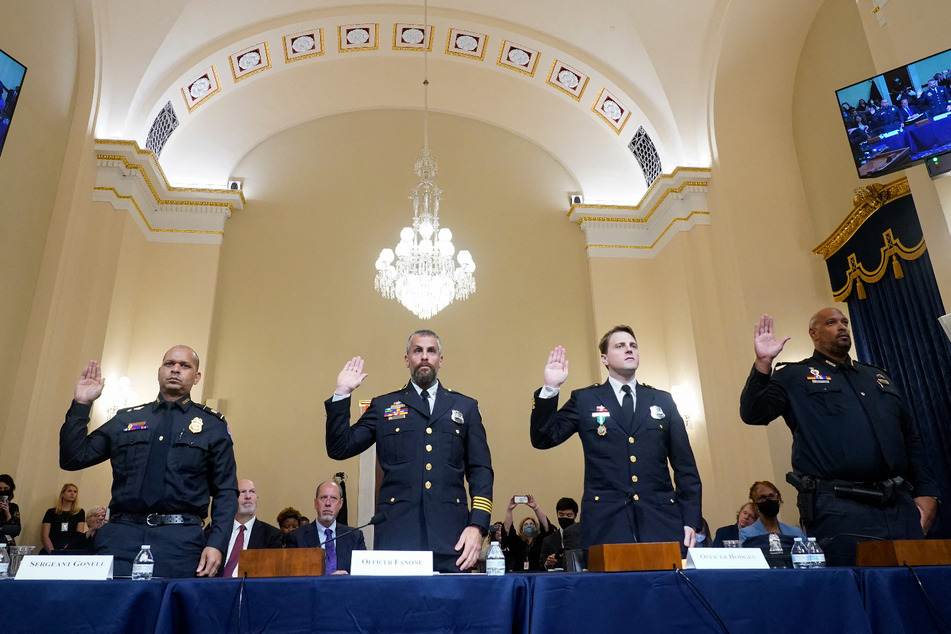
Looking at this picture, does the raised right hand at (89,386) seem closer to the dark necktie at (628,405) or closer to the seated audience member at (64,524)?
the dark necktie at (628,405)

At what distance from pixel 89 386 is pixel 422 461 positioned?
1.36 metres

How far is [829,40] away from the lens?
7.26 metres

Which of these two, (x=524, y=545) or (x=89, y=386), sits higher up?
(x=89, y=386)

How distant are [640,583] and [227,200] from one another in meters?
7.47

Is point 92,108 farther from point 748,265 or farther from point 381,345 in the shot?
point 748,265

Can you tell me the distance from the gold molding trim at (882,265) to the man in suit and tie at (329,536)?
4750 millimetres

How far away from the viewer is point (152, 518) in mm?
2721

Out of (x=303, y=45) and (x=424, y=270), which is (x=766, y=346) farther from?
(x=303, y=45)

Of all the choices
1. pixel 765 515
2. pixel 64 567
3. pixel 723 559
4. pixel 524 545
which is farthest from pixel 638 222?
pixel 64 567

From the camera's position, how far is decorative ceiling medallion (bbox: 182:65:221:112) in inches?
318

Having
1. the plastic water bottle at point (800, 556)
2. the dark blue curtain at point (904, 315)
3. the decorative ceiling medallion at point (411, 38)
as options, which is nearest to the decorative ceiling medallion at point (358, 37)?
the decorative ceiling medallion at point (411, 38)

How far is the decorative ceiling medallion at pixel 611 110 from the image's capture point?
28.0 ft

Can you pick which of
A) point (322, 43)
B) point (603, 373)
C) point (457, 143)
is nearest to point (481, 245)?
point (457, 143)

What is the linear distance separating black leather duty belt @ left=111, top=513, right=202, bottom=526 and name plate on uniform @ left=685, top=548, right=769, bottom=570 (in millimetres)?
1869
